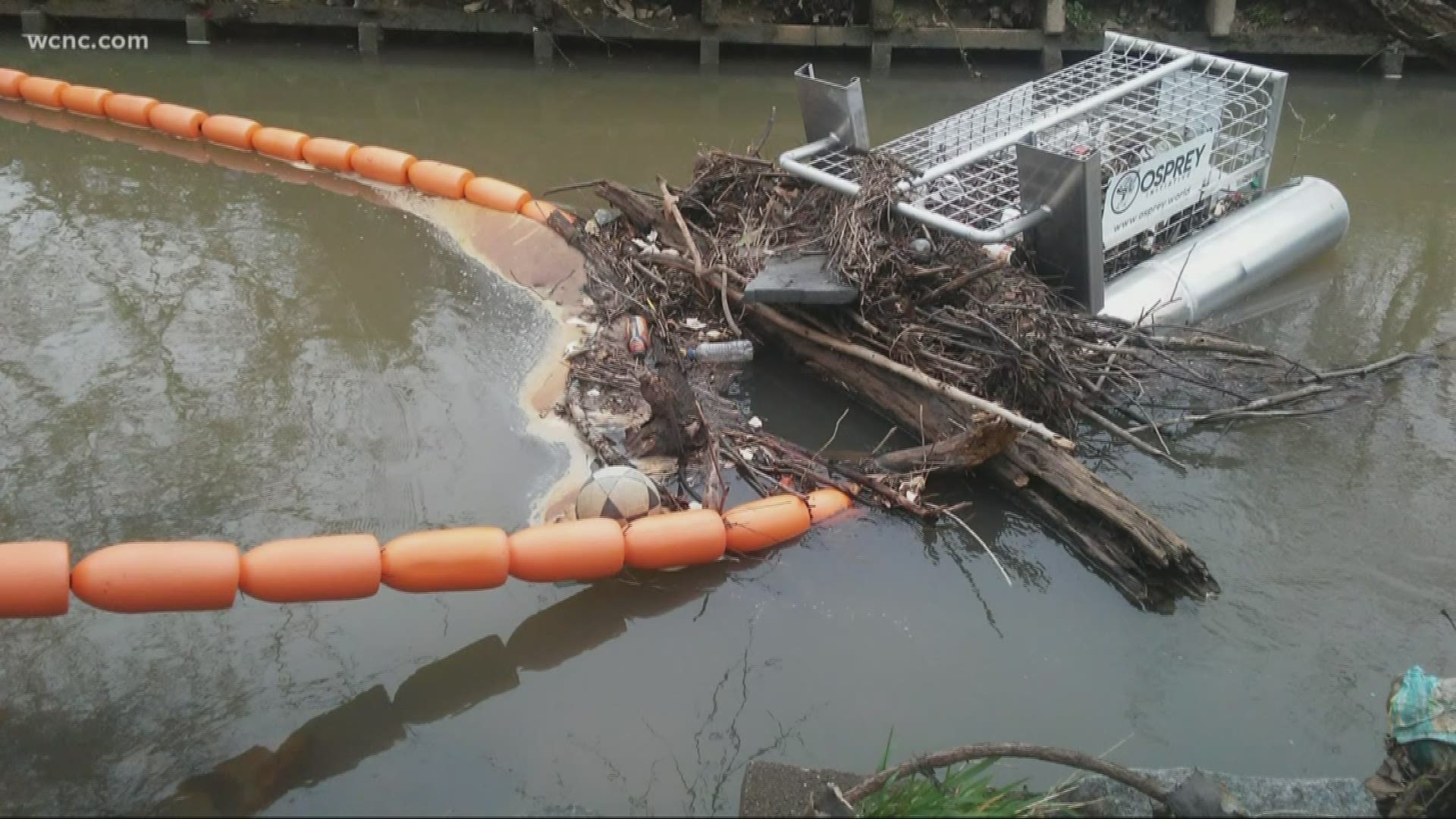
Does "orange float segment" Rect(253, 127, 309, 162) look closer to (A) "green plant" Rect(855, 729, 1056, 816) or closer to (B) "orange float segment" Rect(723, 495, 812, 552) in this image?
(B) "orange float segment" Rect(723, 495, 812, 552)

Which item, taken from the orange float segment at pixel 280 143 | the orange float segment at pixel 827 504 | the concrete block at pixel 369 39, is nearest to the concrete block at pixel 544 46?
the concrete block at pixel 369 39

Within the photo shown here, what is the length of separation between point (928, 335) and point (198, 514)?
336 cm

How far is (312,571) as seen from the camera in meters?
4.03

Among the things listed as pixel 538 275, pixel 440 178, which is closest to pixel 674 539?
pixel 538 275

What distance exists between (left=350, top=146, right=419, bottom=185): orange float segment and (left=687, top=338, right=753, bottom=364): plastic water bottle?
319 centimetres

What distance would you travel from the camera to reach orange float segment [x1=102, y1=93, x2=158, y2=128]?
8734 mm

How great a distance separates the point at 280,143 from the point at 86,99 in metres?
1.96

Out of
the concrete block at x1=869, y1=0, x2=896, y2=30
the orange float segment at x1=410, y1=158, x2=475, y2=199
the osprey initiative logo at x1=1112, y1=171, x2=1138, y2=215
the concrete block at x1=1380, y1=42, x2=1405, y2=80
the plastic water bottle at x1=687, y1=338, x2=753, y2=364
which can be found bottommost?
the plastic water bottle at x1=687, y1=338, x2=753, y2=364

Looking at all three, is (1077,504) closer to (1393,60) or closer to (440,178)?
(440,178)

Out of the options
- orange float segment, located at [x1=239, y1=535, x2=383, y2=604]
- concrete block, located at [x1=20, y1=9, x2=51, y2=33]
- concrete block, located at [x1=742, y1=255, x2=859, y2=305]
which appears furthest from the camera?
concrete block, located at [x1=20, y1=9, x2=51, y2=33]

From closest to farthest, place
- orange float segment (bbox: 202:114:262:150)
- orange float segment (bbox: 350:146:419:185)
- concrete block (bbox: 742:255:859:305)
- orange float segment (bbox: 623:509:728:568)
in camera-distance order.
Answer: orange float segment (bbox: 623:509:728:568)
concrete block (bbox: 742:255:859:305)
orange float segment (bbox: 350:146:419:185)
orange float segment (bbox: 202:114:262:150)

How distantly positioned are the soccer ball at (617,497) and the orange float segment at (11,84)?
294 inches

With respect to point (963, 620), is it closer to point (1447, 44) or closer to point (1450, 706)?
point (1450, 706)

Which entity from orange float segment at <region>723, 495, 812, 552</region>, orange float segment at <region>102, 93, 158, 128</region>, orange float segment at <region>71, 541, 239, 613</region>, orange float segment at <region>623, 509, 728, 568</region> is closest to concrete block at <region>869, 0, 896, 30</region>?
orange float segment at <region>102, 93, 158, 128</region>
